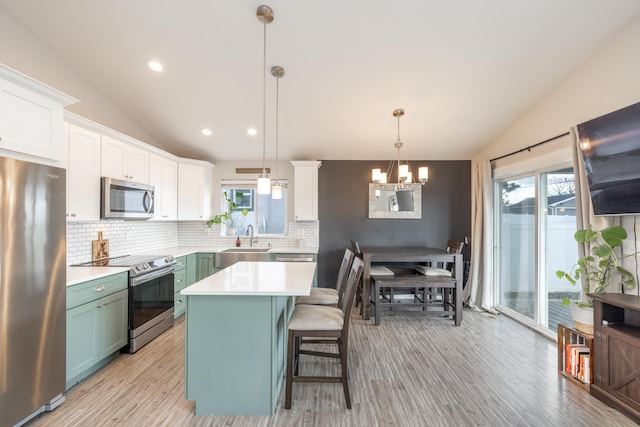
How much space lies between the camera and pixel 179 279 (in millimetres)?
4074

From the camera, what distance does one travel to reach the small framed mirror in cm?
511

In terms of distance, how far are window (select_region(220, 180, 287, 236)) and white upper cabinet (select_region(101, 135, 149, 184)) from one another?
1.61 m

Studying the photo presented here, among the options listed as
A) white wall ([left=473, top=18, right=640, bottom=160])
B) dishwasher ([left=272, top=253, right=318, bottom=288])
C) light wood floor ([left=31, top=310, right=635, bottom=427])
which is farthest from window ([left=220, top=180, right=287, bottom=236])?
white wall ([left=473, top=18, right=640, bottom=160])

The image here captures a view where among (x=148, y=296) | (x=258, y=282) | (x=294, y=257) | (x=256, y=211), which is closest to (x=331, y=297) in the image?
(x=258, y=282)

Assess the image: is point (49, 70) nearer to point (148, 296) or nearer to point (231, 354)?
point (148, 296)

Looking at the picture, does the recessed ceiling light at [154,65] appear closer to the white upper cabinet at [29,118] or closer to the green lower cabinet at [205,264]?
the white upper cabinet at [29,118]

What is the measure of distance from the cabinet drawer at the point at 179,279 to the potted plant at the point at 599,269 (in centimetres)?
435

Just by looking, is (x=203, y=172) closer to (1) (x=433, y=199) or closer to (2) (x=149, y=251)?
(2) (x=149, y=251)

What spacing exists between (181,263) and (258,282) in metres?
2.34

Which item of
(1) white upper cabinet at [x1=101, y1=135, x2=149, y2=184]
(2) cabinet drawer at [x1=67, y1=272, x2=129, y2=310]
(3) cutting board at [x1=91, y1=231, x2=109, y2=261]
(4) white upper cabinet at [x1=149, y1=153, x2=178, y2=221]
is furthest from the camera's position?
(4) white upper cabinet at [x1=149, y1=153, x2=178, y2=221]

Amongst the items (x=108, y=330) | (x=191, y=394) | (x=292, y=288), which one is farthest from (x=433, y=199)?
(x=108, y=330)

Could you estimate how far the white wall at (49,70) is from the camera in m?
2.57

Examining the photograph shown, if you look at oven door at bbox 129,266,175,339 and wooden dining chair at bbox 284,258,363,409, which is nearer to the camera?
wooden dining chair at bbox 284,258,363,409

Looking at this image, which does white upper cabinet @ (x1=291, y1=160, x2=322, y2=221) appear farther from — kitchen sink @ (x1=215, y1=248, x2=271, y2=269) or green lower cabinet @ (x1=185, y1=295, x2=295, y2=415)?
green lower cabinet @ (x1=185, y1=295, x2=295, y2=415)
